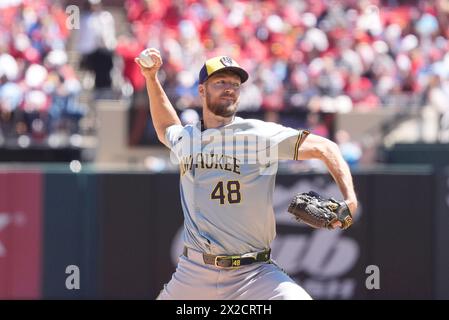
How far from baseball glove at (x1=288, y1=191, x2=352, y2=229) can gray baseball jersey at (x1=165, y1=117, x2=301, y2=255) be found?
1.17 feet

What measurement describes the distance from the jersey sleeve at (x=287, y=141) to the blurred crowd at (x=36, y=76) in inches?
315

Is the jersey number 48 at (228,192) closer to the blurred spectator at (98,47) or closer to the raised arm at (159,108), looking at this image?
the raised arm at (159,108)

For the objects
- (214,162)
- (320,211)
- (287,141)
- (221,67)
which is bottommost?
(320,211)

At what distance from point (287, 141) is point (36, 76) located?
10.2 meters

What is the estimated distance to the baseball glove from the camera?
527 cm

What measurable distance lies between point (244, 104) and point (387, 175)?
3523mm

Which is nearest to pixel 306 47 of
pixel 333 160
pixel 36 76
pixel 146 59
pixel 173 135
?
pixel 36 76

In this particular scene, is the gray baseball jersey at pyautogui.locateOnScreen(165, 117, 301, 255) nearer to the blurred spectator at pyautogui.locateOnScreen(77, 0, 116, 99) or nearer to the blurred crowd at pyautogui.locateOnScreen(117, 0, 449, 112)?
the blurred crowd at pyautogui.locateOnScreen(117, 0, 449, 112)

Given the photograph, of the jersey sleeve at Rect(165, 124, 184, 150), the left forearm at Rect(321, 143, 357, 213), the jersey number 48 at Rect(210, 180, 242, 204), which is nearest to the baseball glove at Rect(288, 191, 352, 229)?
the left forearm at Rect(321, 143, 357, 213)

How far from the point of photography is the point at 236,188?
5.77 m

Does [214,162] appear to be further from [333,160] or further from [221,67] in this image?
[333,160]

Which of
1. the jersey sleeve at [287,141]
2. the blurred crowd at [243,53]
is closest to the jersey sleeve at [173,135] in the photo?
the jersey sleeve at [287,141]

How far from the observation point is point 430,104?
1466cm
